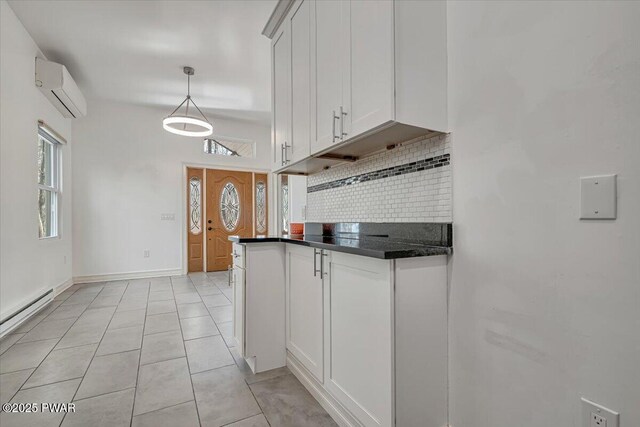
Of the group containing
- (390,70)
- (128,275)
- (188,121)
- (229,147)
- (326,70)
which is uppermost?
(229,147)

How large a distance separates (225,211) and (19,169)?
10.6 feet

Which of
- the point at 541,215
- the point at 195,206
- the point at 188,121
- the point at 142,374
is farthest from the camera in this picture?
the point at 195,206

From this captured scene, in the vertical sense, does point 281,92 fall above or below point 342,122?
above

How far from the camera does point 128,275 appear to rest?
505 cm

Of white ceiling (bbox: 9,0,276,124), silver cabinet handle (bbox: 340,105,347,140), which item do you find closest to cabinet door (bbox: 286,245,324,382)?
silver cabinet handle (bbox: 340,105,347,140)

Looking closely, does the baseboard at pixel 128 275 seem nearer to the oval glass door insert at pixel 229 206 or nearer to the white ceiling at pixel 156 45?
the oval glass door insert at pixel 229 206

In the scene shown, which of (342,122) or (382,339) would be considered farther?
(342,122)

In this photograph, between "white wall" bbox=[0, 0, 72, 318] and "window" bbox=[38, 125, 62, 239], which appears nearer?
"white wall" bbox=[0, 0, 72, 318]

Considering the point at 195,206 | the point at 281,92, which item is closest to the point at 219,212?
the point at 195,206

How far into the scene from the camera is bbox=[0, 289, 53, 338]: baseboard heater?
102 inches

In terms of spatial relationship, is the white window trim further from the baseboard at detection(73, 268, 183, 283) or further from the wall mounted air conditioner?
the baseboard at detection(73, 268, 183, 283)

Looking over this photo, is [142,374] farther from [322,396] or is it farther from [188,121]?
[188,121]

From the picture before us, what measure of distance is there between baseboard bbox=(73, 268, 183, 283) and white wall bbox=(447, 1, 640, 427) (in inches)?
207

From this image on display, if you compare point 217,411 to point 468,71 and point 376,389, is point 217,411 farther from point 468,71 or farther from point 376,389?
point 468,71
